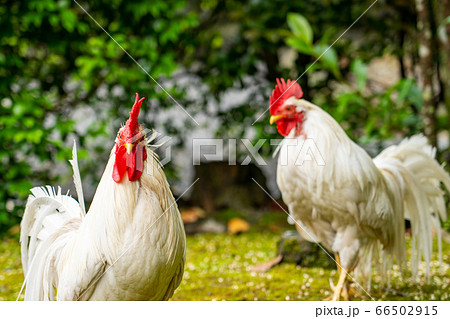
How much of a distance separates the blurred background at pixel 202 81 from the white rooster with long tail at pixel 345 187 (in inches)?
33.7

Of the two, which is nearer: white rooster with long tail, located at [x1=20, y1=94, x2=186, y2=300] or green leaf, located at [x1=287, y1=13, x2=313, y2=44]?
white rooster with long tail, located at [x1=20, y1=94, x2=186, y2=300]

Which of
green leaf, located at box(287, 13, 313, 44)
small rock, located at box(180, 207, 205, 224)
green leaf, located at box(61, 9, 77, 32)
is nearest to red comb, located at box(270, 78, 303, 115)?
green leaf, located at box(287, 13, 313, 44)

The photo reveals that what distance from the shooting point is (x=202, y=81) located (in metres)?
4.62

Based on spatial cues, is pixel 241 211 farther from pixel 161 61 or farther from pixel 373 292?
pixel 373 292

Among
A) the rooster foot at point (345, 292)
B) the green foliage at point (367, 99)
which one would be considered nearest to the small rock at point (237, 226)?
the green foliage at point (367, 99)

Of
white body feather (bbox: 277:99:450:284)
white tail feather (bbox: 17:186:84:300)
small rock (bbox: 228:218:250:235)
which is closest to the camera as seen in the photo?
white tail feather (bbox: 17:186:84:300)

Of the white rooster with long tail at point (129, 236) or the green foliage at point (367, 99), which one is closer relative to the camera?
the white rooster with long tail at point (129, 236)

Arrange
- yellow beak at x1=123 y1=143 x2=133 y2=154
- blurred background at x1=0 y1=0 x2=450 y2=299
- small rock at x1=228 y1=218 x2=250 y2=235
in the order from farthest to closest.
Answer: small rock at x1=228 y1=218 x2=250 y2=235 → blurred background at x1=0 y1=0 x2=450 y2=299 → yellow beak at x1=123 y1=143 x2=133 y2=154

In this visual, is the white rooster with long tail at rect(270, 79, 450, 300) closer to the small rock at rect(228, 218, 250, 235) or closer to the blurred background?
the blurred background

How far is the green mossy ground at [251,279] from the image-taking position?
8.12 ft

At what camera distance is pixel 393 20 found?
481cm

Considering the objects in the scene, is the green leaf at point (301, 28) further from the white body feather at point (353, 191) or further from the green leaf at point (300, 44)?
the white body feather at point (353, 191)

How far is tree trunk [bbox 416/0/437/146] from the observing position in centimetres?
334

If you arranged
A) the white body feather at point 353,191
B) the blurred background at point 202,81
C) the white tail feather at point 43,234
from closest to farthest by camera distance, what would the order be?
1. the white tail feather at point 43,234
2. the white body feather at point 353,191
3. the blurred background at point 202,81
